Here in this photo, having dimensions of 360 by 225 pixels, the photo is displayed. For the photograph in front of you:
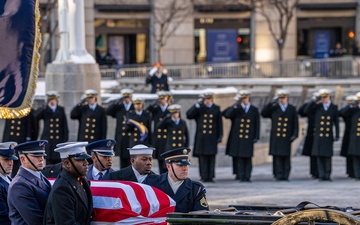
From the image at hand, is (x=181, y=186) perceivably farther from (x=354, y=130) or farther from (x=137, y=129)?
(x=354, y=130)

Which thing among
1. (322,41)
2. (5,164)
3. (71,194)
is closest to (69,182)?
(71,194)

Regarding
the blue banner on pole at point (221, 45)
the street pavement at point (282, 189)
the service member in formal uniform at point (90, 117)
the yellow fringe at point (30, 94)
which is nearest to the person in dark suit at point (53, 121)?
the service member in formal uniform at point (90, 117)

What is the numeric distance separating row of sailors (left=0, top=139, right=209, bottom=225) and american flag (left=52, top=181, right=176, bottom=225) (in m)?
0.17

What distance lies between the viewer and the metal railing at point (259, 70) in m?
40.2

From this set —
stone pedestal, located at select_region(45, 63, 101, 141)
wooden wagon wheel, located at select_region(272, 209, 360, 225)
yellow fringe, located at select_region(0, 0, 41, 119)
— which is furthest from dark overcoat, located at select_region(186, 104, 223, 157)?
wooden wagon wheel, located at select_region(272, 209, 360, 225)

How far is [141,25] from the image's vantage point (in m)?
48.5

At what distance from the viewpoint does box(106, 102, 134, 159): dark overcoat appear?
19703mm

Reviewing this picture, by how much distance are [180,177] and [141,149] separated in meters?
0.73

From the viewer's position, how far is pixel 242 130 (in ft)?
66.5

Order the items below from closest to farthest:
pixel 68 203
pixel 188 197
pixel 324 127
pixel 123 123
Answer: pixel 68 203, pixel 188 197, pixel 123 123, pixel 324 127

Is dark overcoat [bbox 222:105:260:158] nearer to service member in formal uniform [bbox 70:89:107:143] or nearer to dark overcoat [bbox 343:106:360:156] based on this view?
dark overcoat [bbox 343:106:360:156]

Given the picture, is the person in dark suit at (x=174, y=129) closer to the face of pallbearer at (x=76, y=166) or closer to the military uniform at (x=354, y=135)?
the military uniform at (x=354, y=135)

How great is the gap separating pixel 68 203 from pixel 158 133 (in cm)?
1088

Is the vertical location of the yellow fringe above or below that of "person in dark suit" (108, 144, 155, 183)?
above
